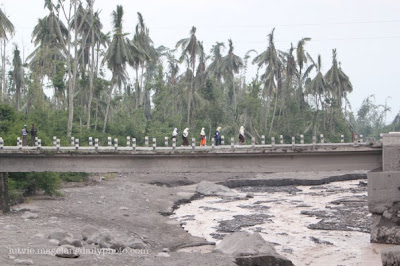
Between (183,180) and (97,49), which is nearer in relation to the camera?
(183,180)

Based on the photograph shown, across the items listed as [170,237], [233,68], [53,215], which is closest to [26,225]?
[53,215]

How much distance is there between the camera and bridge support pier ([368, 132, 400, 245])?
107 feet

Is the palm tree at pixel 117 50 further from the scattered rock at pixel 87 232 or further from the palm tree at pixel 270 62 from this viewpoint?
the scattered rock at pixel 87 232

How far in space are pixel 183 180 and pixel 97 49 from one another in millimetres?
25232

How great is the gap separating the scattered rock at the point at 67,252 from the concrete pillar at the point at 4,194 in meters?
13.7

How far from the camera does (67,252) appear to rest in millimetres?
22766

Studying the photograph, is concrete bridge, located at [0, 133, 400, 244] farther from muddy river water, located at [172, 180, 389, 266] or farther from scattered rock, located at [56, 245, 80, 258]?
scattered rock, located at [56, 245, 80, 258]

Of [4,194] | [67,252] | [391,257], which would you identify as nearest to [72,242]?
[67,252]

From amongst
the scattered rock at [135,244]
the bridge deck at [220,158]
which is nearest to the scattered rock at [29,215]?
the bridge deck at [220,158]

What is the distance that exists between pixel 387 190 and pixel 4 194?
22938 millimetres

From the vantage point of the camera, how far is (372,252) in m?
29.7

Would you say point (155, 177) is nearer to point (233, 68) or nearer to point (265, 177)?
point (265, 177)

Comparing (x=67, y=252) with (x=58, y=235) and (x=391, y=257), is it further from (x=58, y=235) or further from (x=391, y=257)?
(x=391, y=257)

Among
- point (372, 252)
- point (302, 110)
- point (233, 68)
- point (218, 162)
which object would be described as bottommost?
point (372, 252)
